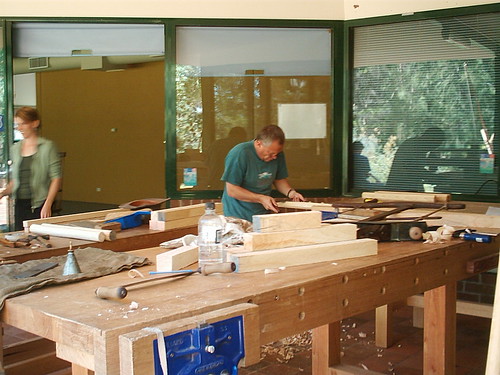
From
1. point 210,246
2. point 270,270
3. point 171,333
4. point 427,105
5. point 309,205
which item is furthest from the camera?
point 427,105

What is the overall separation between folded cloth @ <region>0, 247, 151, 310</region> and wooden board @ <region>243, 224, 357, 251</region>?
49 cm

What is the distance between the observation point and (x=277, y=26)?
22.2 ft

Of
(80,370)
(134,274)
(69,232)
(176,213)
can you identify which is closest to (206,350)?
(80,370)

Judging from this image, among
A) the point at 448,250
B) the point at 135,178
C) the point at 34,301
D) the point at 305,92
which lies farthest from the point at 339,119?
the point at 135,178

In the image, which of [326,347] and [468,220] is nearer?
[326,347]

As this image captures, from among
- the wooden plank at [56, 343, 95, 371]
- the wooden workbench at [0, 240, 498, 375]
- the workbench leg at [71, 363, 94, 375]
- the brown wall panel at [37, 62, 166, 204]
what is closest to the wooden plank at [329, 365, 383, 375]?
the wooden workbench at [0, 240, 498, 375]

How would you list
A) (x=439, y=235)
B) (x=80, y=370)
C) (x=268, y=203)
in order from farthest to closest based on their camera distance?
(x=268, y=203) → (x=439, y=235) → (x=80, y=370)

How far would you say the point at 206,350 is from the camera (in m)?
1.84

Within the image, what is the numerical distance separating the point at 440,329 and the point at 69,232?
208 cm

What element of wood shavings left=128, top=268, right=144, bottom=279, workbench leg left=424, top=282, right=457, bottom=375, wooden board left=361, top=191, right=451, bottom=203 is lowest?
workbench leg left=424, top=282, right=457, bottom=375

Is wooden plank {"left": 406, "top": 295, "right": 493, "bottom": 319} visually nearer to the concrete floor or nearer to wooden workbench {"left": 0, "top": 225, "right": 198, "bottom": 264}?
the concrete floor

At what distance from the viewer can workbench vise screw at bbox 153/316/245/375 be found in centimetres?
178

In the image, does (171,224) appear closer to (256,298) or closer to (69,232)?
(69,232)

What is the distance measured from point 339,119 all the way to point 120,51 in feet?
7.69
